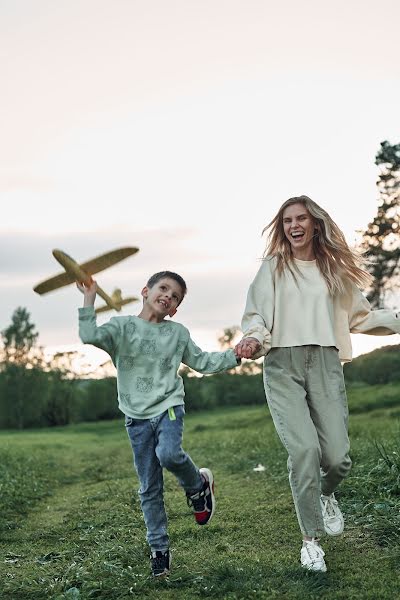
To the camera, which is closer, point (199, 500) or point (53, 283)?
point (53, 283)

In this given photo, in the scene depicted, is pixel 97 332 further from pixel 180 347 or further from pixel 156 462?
pixel 156 462

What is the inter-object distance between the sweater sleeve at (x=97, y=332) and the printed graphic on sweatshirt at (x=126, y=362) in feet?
0.26

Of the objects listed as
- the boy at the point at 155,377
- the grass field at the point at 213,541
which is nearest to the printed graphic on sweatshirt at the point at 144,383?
the boy at the point at 155,377

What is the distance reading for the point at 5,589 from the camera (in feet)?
17.9

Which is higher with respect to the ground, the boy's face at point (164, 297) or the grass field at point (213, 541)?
Result: the boy's face at point (164, 297)

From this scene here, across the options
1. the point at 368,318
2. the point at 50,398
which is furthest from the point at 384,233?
the point at 50,398

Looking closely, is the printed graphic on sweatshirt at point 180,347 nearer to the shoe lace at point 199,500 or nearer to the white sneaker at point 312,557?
the shoe lace at point 199,500

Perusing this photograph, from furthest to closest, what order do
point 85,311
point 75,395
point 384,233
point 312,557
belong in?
1. point 75,395
2. point 384,233
3. point 312,557
4. point 85,311

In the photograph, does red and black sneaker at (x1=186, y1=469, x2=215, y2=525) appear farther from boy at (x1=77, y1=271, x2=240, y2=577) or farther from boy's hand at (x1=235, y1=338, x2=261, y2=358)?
boy's hand at (x1=235, y1=338, x2=261, y2=358)

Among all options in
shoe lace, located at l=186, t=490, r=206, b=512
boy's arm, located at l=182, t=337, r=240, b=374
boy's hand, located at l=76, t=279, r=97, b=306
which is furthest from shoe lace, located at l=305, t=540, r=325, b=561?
boy's hand, located at l=76, t=279, r=97, b=306

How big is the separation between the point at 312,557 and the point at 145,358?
1694 mm

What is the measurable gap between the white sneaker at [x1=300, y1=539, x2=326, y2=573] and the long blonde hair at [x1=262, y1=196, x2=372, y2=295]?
1746mm

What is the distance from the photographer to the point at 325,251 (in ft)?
19.5

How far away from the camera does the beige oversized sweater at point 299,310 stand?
563 centimetres
